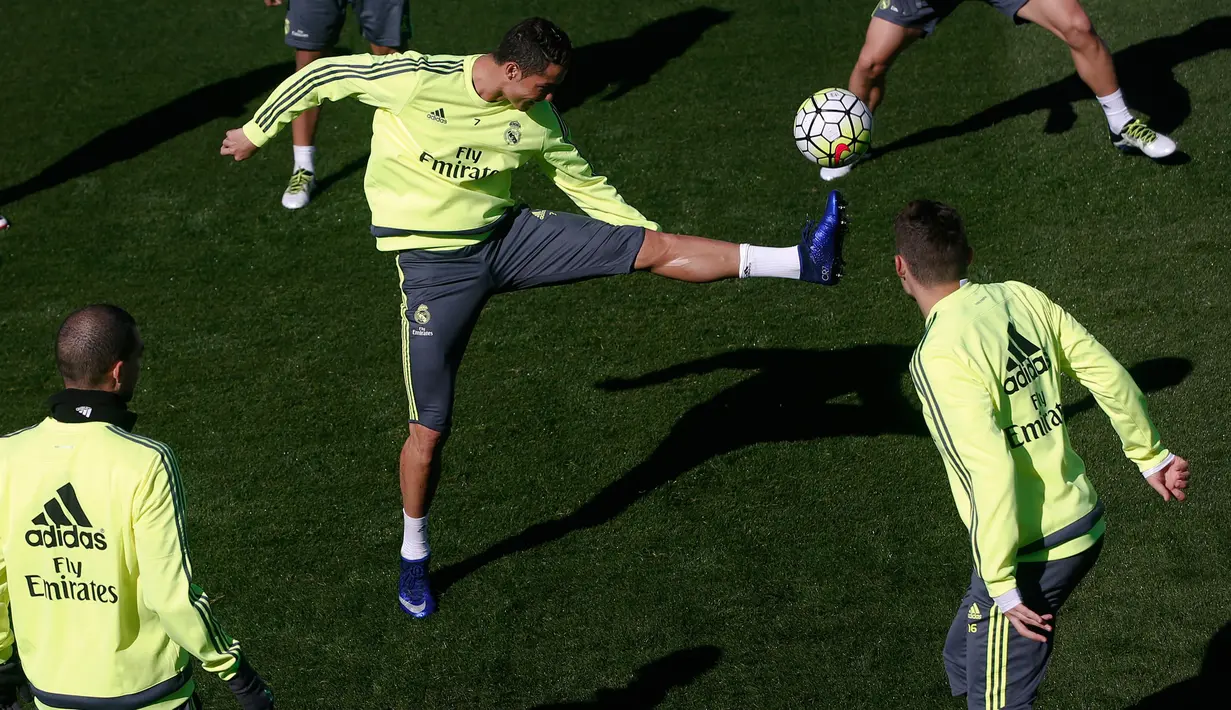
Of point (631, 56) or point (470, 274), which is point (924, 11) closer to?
point (631, 56)

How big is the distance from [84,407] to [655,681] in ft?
9.97

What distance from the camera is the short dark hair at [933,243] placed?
4684 millimetres

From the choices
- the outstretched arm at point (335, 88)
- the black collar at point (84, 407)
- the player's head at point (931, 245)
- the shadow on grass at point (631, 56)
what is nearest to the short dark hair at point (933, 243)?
the player's head at point (931, 245)

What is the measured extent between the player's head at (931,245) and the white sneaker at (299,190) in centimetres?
637

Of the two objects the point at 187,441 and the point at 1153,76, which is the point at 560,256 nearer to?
the point at 187,441

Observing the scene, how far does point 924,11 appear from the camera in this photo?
9.16 m

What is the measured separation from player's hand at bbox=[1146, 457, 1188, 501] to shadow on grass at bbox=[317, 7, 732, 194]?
7.13 metres

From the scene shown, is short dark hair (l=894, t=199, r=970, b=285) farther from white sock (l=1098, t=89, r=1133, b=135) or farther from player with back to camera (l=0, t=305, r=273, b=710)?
white sock (l=1098, t=89, r=1133, b=135)

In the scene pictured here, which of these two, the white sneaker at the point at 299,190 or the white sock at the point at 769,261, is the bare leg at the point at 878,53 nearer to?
the white sock at the point at 769,261

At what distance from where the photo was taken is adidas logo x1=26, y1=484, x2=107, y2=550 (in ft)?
13.5

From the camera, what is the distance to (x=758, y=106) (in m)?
10.8

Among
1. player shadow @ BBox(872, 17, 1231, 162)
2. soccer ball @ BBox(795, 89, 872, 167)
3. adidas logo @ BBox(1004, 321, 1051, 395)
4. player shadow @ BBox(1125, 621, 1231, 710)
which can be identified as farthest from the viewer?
player shadow @ BBox(872, 17, 1231, 162)

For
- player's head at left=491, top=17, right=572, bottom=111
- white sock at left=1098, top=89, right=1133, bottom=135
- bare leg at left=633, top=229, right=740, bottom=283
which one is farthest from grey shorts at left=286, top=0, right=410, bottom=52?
white sock at left=1098, top=89, right=1133, bottom=135

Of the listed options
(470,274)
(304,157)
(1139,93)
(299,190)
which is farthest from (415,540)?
(1139,93)
